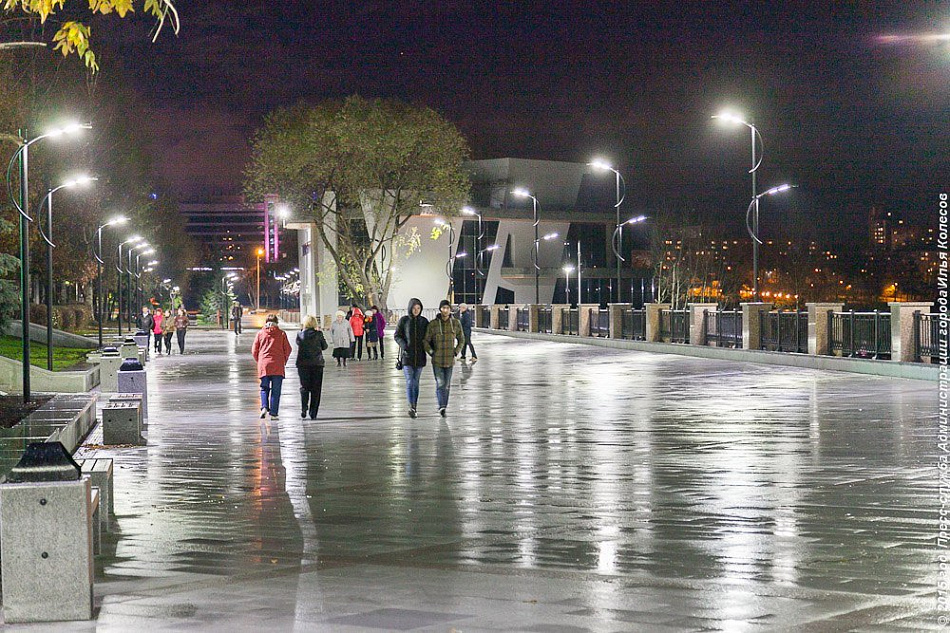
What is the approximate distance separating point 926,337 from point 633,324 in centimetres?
2175

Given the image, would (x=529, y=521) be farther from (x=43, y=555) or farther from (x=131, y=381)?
(x=131, y=381)

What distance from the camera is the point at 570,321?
59.2 metres

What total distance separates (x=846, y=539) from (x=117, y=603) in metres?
4.63

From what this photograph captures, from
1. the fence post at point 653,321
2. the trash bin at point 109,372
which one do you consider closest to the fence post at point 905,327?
the trash bin at point 109,372

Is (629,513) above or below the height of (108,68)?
below

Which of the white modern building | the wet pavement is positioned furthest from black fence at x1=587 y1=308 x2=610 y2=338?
the white modern building

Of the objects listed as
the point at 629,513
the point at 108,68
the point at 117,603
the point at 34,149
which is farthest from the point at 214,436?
the point at 108,68

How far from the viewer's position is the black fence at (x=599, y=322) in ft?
173

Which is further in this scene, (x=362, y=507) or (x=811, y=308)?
(x=811, y=308)

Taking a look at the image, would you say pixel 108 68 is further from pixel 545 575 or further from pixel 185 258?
pixel 185 258

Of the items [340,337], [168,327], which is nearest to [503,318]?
[168,327]

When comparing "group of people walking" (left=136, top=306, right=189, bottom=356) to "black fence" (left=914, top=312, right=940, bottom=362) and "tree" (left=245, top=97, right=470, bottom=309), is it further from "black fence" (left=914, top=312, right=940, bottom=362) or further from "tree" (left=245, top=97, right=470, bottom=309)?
"black fence" (left=914, top=312, right=940, bottom=362)

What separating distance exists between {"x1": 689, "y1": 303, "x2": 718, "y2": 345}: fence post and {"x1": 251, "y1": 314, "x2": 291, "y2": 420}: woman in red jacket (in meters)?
24.7

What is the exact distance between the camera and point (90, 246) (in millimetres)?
65562
